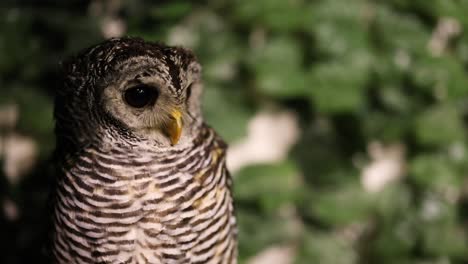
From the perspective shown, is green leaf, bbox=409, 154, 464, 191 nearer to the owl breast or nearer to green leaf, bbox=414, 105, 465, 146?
green leaf, bbox=414, 105, 465, 146

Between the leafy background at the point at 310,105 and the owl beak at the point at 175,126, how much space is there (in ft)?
1.59

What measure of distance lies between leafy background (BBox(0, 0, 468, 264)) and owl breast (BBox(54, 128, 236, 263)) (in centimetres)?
45

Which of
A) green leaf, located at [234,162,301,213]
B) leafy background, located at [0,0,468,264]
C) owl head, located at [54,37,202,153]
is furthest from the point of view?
green leaf, located at [234,162,301,213]

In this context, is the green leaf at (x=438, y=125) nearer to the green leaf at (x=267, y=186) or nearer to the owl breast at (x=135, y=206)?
the green leaf at (x=267, y=186)

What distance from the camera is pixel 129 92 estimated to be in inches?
20.8

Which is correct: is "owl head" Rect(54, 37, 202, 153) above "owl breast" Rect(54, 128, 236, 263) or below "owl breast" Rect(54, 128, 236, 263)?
above

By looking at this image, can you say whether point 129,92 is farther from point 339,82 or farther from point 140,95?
point 339,82

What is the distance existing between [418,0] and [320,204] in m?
0.49

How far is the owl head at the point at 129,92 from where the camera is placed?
521 millimetres

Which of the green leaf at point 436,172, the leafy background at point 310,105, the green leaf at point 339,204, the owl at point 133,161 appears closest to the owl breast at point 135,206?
the owl at point 133,161

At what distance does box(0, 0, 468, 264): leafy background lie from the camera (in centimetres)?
102

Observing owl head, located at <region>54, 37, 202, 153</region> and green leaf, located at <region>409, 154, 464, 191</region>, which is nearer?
owl head, located at <region>54, 37, 202, 153</region>

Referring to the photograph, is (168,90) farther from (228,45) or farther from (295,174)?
(295,174)

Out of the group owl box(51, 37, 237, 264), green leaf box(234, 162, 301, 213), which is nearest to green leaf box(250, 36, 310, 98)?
green leaf box(234, 162, 301, 213)
